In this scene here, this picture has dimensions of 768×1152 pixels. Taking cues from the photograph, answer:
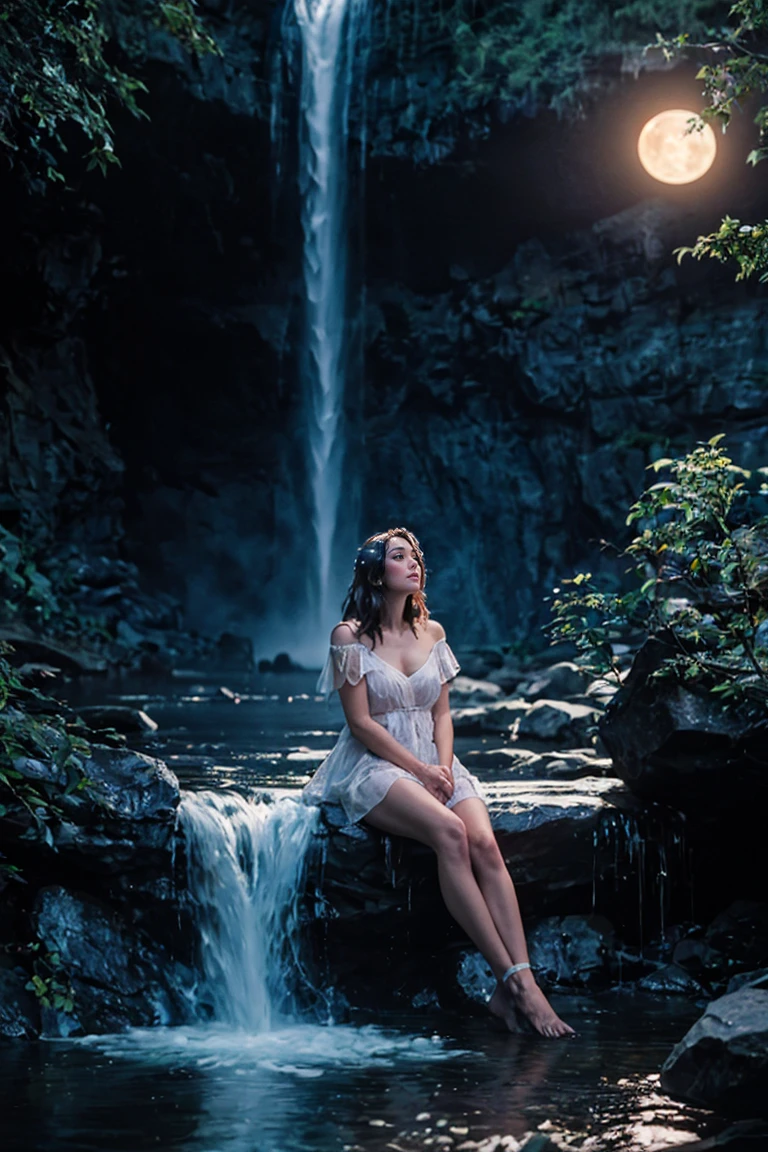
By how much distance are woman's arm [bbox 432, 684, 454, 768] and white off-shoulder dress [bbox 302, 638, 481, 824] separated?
27mm

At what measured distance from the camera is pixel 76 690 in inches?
549

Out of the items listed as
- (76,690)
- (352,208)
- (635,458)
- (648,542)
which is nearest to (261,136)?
(352,208)

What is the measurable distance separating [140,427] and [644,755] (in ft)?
70.3

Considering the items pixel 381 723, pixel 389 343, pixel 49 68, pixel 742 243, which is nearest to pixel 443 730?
pixel 381 723

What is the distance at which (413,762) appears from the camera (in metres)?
4.97

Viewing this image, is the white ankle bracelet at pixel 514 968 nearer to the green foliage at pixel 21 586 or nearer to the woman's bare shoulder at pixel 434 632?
the woman's bare shoulder at pixel 434 632

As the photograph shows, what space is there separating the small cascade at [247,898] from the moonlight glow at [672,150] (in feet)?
60.0

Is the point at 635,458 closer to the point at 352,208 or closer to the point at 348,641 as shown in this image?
the point at 352,208

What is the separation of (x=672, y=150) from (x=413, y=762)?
19.2m

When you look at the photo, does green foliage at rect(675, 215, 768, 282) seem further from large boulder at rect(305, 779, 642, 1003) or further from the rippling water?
the rippling water

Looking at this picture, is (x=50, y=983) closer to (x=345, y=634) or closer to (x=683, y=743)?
(x=345, y=634)

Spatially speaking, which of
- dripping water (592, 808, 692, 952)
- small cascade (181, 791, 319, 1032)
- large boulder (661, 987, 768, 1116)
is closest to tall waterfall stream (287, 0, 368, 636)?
dripping water (592, 808, 692, 952)

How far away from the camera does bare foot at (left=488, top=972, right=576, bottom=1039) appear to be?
439cm

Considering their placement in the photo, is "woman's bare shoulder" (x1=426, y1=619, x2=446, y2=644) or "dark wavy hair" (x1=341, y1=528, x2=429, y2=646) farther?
"woman's bare shoulder" (x1=426, y1=619, x2=446, y2=644)
